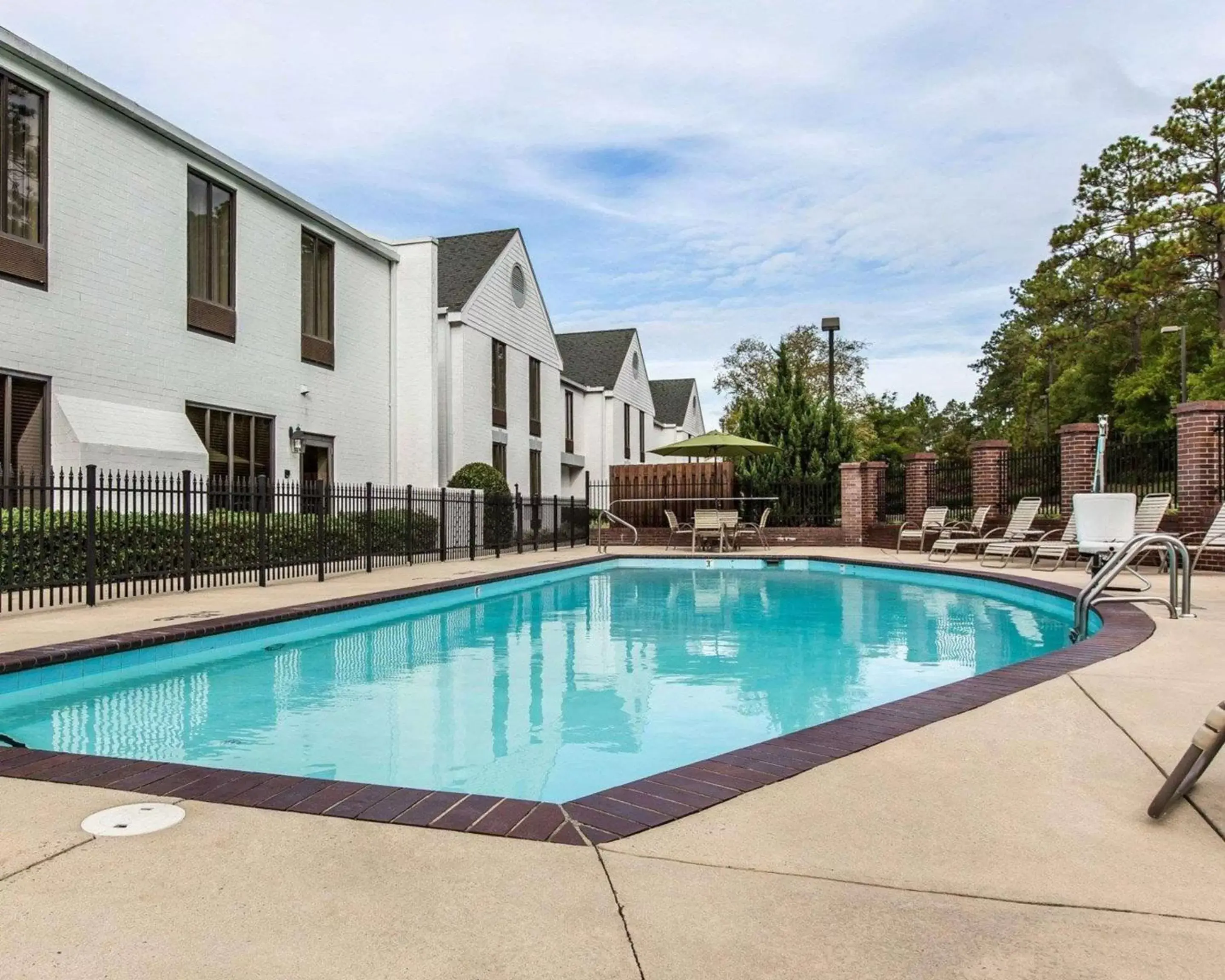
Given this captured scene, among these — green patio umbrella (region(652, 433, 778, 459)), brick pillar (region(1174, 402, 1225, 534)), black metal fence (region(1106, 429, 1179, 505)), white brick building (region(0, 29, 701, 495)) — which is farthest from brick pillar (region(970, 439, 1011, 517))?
white brick building (region(0, 29, 701, 495))

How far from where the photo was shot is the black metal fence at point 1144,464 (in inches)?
514

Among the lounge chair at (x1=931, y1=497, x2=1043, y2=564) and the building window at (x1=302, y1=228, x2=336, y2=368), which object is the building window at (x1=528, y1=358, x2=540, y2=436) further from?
the lounge chair at (x1=931, y1=497, x2=1043, y2=564)

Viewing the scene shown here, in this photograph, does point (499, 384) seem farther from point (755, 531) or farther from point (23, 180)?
point (23, 180)

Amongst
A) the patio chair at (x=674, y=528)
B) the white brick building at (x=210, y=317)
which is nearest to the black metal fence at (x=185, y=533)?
the white brick building at (x=210, y=317)

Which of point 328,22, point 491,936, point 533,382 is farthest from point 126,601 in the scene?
point 533,382

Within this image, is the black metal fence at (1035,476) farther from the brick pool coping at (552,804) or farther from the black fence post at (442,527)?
the brick pool coping at (552,804)

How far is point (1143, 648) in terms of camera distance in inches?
215

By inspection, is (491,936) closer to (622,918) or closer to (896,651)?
(622,918)

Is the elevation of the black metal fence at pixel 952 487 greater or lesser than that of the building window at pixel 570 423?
lesser

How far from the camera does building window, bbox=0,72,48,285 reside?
10.2 m

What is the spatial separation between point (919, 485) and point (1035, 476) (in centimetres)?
287

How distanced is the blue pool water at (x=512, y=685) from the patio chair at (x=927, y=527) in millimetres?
5965

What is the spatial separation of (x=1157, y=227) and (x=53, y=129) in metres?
28.9

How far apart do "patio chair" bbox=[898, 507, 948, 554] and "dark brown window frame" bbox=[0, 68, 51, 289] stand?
A: 14850 millimetres
